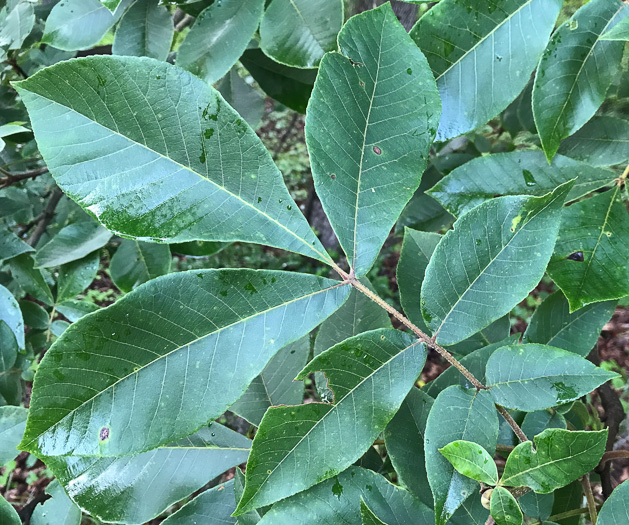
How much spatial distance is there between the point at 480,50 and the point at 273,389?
1.72 ft

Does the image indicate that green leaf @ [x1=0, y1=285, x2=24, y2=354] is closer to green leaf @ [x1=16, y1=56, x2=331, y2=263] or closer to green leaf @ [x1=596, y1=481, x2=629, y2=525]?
green leaf @ [x1=16, y1=56, x2=331, y2=263]

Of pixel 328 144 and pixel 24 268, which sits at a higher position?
pixel 328 144

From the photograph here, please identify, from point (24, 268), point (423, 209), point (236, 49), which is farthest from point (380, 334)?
point (24, 268)

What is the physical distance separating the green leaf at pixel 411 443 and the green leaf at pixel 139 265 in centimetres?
61

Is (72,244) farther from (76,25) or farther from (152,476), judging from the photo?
(152,476)

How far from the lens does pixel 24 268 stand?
3.65 ft

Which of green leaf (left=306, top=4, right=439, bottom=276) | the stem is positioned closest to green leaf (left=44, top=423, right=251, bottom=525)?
green leaf (left=306, top=4, right=439, bottom=276)

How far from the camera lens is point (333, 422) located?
1.58 feet

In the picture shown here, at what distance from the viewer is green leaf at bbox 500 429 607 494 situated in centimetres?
42

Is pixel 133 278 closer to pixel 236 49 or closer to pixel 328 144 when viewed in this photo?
pixel 236 49

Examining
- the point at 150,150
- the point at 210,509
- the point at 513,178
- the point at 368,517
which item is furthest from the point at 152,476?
the point at 513,178

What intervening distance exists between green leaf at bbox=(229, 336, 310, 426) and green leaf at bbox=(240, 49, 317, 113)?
0.49m

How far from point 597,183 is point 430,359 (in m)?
2.44

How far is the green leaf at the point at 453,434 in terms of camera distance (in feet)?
1.50
